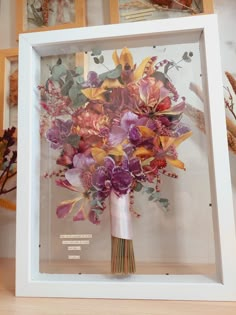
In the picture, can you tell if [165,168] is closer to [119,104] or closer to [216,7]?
[119,104]

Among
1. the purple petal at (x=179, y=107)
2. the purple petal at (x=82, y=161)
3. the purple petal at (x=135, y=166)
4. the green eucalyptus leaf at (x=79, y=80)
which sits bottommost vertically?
the purple petal at (x=135, y=166)

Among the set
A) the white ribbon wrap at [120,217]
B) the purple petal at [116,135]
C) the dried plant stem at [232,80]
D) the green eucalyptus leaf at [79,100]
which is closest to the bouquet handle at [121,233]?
the white ribbon wrap at [120,217]

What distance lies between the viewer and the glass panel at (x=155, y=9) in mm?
925

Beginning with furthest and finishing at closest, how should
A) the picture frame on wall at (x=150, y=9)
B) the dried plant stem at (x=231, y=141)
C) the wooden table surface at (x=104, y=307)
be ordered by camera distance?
the picture frame on wall at (x=150, y=9)
the dried plant stem at (x=231, y=141)
the wooden table surface at (x=104, y=307)

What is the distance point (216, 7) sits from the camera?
0.93 metres

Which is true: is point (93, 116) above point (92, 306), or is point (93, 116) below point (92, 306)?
above

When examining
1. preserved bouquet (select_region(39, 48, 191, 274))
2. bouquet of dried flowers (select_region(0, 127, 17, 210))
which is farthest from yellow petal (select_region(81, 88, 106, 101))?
bouquet of dried flowers (select_region(0, 127, 17, 210))

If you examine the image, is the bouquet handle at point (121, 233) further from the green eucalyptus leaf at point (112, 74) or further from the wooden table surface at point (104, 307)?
the green eucalyptus leaf at point (112, 74)

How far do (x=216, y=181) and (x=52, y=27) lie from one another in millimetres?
733

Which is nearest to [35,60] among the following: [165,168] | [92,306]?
[165,168]

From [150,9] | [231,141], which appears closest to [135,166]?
[231,141]

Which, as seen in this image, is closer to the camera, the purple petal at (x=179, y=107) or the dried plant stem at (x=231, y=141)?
the purple petal at (x=179, y=107)

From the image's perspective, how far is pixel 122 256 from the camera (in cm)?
64

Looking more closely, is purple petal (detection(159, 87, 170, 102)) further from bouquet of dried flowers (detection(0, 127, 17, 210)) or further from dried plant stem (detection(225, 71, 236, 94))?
bouquet of dried flowers (detection(0, 127, 17, 210))
